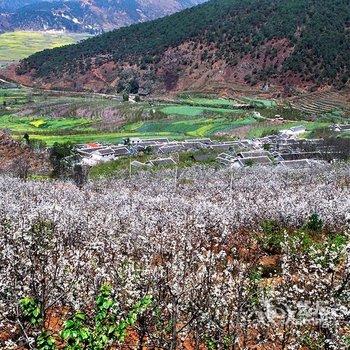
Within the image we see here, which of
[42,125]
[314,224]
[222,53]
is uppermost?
[222,53]

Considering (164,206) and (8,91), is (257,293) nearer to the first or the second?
(164,206)

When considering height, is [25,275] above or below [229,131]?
above

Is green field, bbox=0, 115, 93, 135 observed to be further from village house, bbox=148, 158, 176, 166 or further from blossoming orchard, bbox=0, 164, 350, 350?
blossoming orchard, bbox=0, 164, 350, 350

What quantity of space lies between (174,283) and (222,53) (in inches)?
4879

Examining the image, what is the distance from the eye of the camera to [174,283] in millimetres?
10562

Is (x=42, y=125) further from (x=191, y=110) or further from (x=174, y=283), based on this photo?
(x=174, y=283)

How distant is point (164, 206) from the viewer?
24.4 m

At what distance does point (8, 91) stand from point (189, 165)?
284ft

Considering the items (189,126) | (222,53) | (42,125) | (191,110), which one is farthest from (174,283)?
(222,53)

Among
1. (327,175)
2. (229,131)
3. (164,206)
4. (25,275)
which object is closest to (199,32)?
(229,131)

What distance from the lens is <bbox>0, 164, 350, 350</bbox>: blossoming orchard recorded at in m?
9.11

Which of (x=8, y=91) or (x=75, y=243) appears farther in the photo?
(x=8, y=91)

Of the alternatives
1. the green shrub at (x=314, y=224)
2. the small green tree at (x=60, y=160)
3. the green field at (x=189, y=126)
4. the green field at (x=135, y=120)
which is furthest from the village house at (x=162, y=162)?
the green shrub at (x=314, y=224)

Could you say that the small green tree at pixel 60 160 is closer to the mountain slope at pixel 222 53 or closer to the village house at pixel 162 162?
the village house at pixel 162 162
